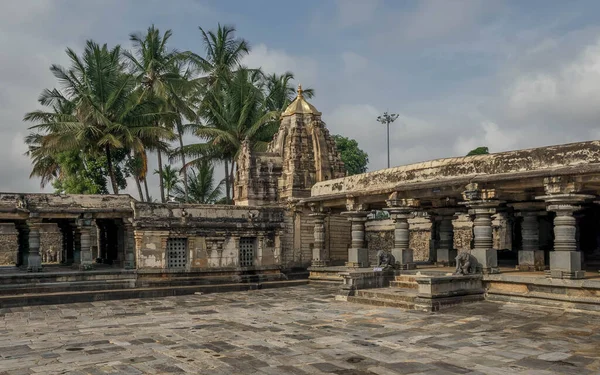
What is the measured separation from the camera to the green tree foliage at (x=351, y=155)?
53.8m

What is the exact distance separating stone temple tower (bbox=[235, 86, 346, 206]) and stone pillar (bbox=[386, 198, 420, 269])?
6416mm

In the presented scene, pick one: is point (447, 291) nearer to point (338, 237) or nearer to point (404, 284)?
point (404, 284)

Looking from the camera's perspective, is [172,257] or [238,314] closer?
[238,314]

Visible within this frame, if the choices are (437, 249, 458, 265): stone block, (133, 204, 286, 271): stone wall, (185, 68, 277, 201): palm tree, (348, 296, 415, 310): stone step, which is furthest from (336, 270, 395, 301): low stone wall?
(185, 68, 277, 201): palm tree

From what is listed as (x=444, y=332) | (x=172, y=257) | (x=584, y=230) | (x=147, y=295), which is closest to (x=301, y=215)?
(x=172, y=257)

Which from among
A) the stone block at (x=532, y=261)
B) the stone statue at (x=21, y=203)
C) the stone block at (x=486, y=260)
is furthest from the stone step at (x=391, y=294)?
the stone statue at (x=21, y=203)

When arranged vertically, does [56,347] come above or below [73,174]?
below

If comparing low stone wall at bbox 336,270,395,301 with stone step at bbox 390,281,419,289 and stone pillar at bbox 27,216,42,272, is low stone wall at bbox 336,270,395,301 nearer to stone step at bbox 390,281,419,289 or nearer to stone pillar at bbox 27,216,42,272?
stone step at bbox 390,281,419,289

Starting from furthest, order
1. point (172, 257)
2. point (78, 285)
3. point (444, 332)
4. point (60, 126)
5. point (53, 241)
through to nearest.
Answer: point (53, 241) → point (60, 126) → point (172, 257) → point (78, 285) → point (444, 332)

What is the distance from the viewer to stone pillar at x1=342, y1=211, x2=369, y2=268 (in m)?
20.5

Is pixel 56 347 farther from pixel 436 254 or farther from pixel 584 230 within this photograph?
pixel 584 230

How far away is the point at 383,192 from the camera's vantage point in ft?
61.1

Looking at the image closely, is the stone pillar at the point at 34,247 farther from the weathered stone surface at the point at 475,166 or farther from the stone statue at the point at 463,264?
the stone statue at the point at 463,264

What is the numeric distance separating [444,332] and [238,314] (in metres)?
5.32
